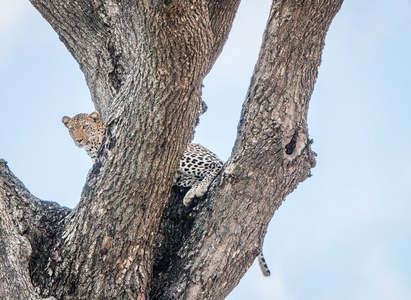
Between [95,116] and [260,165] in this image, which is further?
[95,116]

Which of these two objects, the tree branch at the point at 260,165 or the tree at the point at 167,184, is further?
the tree branch at the point at 260,165

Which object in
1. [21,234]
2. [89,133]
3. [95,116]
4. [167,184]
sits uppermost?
[95,116]

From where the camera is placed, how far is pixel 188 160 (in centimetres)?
539

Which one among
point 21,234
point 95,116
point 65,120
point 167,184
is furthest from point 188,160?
point 65,120

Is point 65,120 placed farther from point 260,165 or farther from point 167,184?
point 260,165

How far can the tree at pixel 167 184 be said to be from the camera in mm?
3916

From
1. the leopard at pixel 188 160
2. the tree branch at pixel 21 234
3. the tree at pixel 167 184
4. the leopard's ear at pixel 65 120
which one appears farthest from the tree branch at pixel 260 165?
the leopard's ear at pixel 65 120

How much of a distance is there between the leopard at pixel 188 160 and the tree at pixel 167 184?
0.22 m

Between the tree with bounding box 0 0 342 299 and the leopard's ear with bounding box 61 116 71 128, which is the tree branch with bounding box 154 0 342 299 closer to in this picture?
the tree with bounding box 0 0 342 299

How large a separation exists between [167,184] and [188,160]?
134cm

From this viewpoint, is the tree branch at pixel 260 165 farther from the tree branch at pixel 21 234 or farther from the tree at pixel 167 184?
the tree branch at pixel 21 234

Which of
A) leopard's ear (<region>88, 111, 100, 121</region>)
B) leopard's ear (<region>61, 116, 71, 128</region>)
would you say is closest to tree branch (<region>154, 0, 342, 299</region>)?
leopard's ear (<region>88, 111, 100, 121</region>)

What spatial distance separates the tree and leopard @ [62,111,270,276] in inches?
8.5

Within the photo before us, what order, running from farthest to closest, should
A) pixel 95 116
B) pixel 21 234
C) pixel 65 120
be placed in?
A: pixel 65 120
pixel 95 116
pixel 21 234
